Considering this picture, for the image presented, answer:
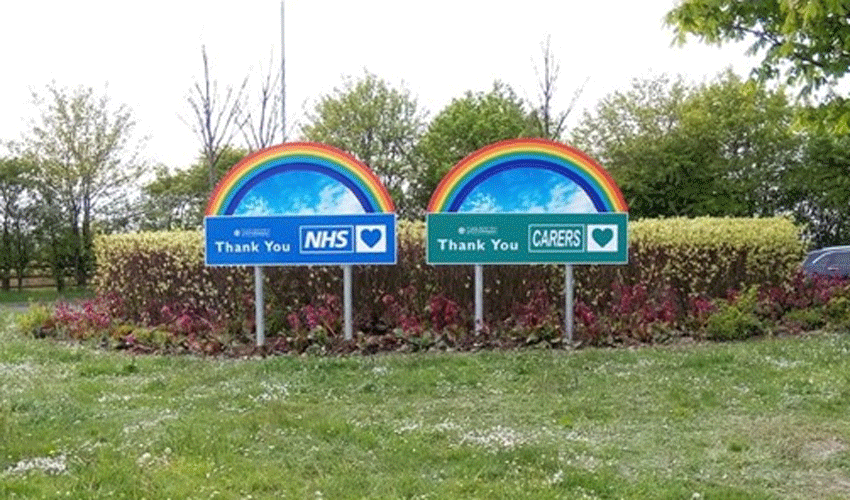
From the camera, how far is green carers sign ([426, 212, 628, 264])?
10305 mm

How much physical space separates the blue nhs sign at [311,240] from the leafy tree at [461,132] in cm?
2495

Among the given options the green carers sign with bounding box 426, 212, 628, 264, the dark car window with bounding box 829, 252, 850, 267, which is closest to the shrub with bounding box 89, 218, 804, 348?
the green carers sign with bounding box 426, 212, 628, 264

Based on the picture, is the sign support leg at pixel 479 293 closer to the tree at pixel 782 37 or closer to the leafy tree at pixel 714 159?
the tree at pixel 782 37

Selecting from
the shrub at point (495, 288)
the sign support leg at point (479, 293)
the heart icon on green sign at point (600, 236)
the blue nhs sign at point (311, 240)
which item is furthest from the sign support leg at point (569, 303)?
the blue nhs sign at point (311, 240)

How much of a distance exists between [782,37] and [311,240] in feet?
17.7

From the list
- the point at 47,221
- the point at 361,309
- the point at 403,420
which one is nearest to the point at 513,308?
the point at 361,309

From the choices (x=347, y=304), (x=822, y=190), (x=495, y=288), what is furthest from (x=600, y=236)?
(x=822, y=190)

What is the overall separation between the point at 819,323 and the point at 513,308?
3674 millimetres

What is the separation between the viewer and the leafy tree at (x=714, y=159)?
3200 cm

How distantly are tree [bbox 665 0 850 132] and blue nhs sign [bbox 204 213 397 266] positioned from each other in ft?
14.7

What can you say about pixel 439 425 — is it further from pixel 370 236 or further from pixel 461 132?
pixel 461 132

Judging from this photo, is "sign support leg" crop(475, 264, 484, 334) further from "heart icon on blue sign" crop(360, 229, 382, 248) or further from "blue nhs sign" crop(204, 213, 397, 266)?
"heart icon on blue sign" crop(360, 229, 382, 248)

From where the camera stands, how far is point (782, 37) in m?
6.87

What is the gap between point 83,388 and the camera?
311 inches
